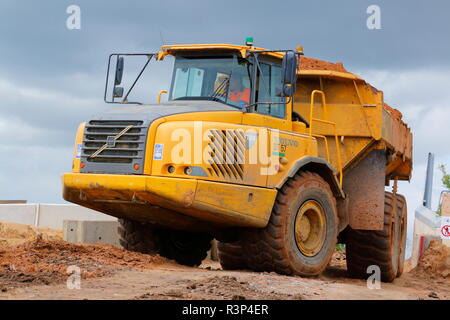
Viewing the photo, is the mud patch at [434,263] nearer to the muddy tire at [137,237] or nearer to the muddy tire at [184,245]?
the muddy tire at [184,245]

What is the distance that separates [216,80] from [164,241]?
9.19 ft

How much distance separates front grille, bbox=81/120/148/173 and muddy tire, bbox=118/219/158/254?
5.90ft

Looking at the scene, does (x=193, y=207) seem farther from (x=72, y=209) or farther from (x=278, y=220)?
(x=72, y=209)

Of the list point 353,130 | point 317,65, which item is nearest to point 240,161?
point 353,130

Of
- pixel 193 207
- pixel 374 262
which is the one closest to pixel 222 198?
pixel 193 207

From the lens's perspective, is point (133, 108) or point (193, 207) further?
point (133, 108)

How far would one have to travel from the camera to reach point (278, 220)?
33.8 ft

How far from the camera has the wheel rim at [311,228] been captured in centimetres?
1084

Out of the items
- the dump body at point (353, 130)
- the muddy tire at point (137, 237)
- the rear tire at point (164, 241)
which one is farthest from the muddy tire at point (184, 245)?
the dump body at point (353, 130)

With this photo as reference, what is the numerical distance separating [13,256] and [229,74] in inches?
149

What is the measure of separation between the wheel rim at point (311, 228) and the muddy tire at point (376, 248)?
2223 mm

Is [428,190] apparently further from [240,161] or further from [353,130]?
[240,161]

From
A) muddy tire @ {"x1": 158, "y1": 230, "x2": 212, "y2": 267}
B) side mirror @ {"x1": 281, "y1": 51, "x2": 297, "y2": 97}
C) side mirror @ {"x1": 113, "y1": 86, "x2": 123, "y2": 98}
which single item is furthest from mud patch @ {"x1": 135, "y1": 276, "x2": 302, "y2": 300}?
side mirror @ {"x1": 113, "y1": 86, "x2": 123, "y2": 98}
